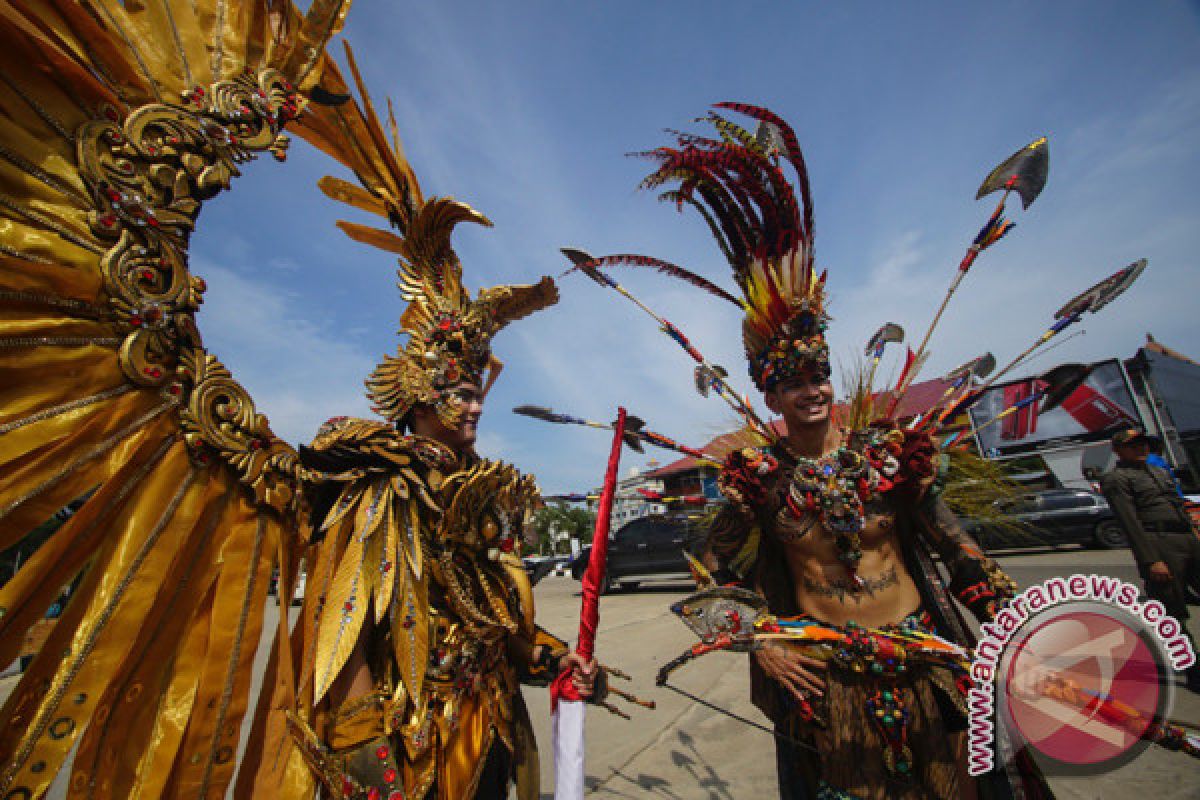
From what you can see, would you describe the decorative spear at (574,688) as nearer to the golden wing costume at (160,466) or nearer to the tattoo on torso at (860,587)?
the golden wing costume at (160,466)

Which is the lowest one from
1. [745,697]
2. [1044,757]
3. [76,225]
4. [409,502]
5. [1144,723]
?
[745,697]

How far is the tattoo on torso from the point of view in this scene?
2.01 metres

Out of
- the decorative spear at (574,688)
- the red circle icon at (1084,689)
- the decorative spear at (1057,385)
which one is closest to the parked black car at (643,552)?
the decorative spear at (1057,385)

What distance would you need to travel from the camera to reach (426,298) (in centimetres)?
207

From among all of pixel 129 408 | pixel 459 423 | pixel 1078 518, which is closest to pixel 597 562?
pixel 459 423

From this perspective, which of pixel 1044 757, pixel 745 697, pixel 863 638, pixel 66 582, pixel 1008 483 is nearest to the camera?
pixel 66 582

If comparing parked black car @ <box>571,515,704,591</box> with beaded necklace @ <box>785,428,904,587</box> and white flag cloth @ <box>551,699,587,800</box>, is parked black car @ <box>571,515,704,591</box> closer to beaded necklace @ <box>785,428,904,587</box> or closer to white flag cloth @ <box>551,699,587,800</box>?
beaded necklace @ <box>785,428,904,587</box>

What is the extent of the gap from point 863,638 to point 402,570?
1.63 m

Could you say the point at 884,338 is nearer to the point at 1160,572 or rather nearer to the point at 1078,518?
the point at 1160,572

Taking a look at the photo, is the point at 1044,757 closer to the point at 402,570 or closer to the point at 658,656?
the point at 402,570

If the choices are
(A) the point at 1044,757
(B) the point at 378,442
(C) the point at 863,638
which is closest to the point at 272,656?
(B) the point at 378,442

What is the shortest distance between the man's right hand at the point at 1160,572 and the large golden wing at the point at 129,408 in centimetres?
551

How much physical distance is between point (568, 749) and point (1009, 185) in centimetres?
302

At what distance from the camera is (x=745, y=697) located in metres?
4.05
